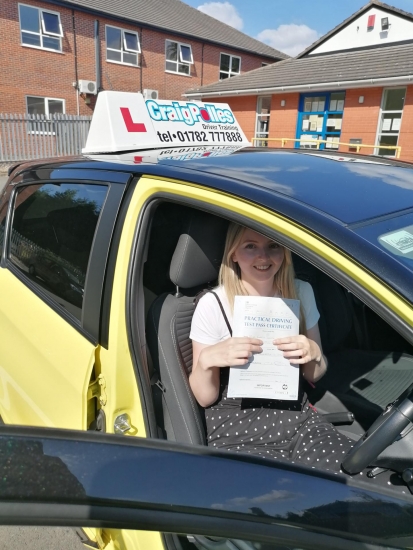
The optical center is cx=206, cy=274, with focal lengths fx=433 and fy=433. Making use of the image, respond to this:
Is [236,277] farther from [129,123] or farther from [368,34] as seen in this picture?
[368,34]

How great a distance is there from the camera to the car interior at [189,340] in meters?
1.62

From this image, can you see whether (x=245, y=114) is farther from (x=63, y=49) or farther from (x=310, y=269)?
(x=310, y=269)

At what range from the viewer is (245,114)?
18000mm

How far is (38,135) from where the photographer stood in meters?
15.9

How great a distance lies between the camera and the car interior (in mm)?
1618

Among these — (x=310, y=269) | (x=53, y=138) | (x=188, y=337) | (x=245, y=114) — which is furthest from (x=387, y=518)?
(x=245, y=114)

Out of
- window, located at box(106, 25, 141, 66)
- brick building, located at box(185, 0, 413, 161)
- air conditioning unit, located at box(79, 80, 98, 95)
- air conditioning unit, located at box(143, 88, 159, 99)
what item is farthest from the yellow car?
window, located at box(106, 25, 141, 66)

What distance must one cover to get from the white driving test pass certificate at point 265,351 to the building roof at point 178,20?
68.1 ft

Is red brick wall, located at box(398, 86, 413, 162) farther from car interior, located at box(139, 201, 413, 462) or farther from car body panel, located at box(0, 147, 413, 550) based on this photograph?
car body panel, located at box(0, 147, 413, 550)

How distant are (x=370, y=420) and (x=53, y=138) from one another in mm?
16693

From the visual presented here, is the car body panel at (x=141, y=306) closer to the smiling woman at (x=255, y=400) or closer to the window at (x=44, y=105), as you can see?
the smiling woman at (x=255, y=400)

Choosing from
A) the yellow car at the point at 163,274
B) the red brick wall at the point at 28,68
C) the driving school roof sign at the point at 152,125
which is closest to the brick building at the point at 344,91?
the red brick wall at the point at 28,68

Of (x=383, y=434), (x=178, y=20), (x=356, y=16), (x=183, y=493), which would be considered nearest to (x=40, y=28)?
(x=178, y=20)

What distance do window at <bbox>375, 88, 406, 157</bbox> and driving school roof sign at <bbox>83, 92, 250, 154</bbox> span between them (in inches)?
479
